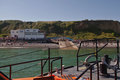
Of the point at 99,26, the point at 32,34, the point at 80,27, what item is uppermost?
the point at 99,26

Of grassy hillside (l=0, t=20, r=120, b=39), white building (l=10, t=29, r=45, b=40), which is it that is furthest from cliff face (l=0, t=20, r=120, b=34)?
white building (l=10, t=29, r=45, b=40)

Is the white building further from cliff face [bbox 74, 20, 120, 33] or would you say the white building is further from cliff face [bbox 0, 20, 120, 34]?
cliff face [bbox 74, 20, 120, 33]

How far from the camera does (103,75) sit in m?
5.39

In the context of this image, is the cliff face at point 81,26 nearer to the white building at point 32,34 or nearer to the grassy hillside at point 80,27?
the grassy hillside at point 80,27

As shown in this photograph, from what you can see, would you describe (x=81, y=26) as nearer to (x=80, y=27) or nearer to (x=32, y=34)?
(x=80, y=27)

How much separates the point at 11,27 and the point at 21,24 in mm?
9843

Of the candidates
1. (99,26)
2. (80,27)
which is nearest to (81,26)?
(80,27)

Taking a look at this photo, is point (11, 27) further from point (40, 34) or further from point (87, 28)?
point (87, 28)

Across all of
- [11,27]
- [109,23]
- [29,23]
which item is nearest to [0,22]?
[11,27]

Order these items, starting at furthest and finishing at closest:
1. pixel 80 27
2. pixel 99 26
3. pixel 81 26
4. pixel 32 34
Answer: pixel 81 26 → pixel 80 27 → pixel 99 26 → pixel 32 34

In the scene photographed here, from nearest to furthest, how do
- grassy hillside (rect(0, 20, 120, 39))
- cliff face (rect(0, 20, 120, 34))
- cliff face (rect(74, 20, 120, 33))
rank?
1. grassy hillside (rect(0, 20, 120, 39))
2. cliff face (rect(0, 20, 120, 34))
3. cliff face (rect(74, 20, 120, 33))

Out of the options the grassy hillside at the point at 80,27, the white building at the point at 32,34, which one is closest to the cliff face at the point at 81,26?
the grassy hillside at the point at 80,27

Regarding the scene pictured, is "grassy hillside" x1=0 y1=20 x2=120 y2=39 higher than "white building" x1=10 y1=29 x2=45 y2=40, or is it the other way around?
"grassy hillside" x1=0 y1=20 x2=120 y2=39

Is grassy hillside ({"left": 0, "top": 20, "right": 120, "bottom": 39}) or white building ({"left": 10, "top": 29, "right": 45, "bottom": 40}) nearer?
white building ({"left": 10, "top": 29, "right": 45, "bottom": 40})
